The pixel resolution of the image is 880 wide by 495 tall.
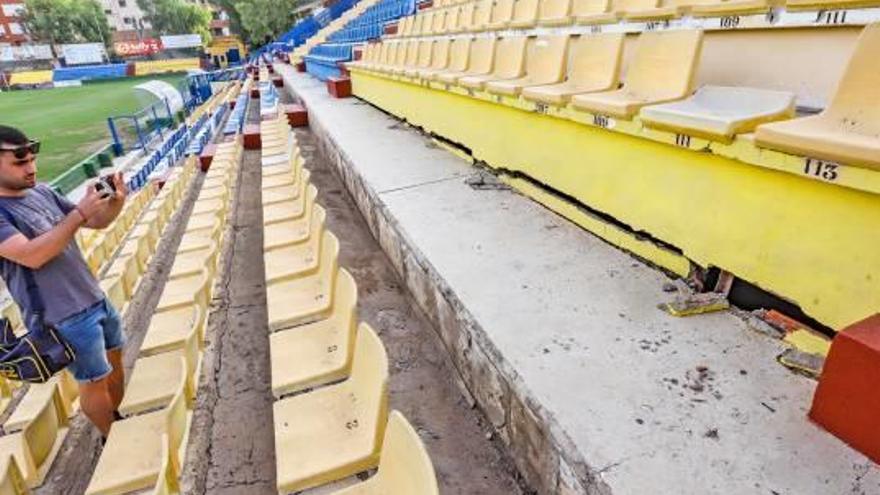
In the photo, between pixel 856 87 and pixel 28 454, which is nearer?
pixel 856 87

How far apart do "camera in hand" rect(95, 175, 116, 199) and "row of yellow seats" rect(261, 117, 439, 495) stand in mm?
908

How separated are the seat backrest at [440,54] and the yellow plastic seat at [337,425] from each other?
3703 mm

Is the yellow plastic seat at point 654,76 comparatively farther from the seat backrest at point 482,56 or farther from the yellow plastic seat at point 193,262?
the yellow plastic seat at point 193,262

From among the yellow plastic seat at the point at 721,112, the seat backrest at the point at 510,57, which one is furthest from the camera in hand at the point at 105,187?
the seat backrest at the point at 510,57

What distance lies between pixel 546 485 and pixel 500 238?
1398 millimetres

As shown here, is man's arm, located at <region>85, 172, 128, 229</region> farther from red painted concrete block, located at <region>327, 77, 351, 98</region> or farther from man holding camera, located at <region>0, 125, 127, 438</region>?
red painted concrete block, located at <region>327, 77, 351, 98</region>

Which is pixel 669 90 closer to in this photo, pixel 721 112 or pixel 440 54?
pixel 721 112

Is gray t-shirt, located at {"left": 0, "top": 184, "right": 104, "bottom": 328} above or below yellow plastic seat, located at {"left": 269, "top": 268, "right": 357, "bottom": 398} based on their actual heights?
above

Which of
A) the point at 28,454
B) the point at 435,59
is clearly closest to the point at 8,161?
the point at 28,454

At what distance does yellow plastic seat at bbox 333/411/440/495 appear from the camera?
122 centimetres

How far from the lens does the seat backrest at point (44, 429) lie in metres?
2.41

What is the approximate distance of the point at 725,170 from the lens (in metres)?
1.89

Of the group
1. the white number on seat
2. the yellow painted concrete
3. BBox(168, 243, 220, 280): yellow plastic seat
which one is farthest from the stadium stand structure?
the white number on seat

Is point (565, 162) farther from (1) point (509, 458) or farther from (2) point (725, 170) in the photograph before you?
(1) point (509, 458)
